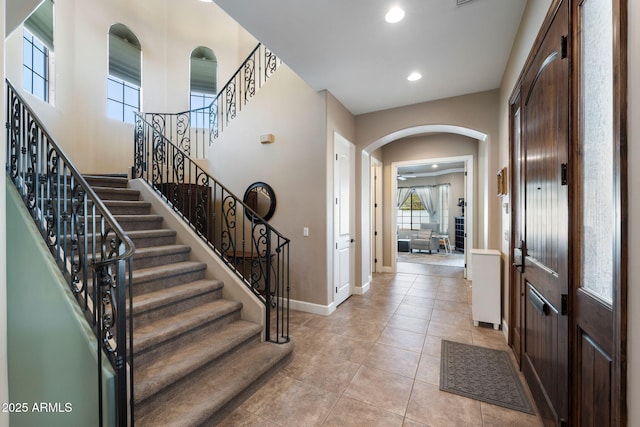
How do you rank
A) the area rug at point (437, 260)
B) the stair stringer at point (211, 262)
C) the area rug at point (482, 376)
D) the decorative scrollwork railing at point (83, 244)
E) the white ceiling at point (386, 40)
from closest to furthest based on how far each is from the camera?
the decorative scrollwork railing at point (83, 244) < the area rug at point (482, 376) < the white ceiling at point (386, 40) < the stair stringer at point (211, 262) < the area rug at point (437, 260)

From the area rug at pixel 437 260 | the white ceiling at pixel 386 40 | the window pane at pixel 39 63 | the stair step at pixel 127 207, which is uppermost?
the window pane at pixel 39 63

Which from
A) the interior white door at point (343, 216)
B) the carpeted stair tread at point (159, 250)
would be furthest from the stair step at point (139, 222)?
the interior white door at point (343, 216)

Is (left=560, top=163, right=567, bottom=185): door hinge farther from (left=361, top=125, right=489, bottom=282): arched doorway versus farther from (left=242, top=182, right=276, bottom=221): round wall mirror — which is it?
(left=242, top=182, right=276, bottom=221): round wall mirror

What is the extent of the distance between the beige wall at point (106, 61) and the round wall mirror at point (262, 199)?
10.3ft

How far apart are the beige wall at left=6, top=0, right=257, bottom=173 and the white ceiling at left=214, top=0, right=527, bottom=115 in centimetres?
411

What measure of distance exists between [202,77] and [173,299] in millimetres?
5841

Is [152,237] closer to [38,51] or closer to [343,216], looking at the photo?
[343,216]

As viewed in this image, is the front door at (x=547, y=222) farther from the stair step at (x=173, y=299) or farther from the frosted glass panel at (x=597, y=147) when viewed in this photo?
the stair step at (x=173, y=299)

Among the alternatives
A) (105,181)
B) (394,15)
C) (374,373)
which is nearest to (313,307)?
(374,373)

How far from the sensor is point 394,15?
2330 millimetres

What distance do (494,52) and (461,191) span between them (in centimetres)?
806

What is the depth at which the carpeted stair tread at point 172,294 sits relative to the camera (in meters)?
2.13

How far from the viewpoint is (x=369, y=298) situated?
438 cm

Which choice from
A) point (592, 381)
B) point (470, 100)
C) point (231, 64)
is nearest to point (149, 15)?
point (231, 64)
